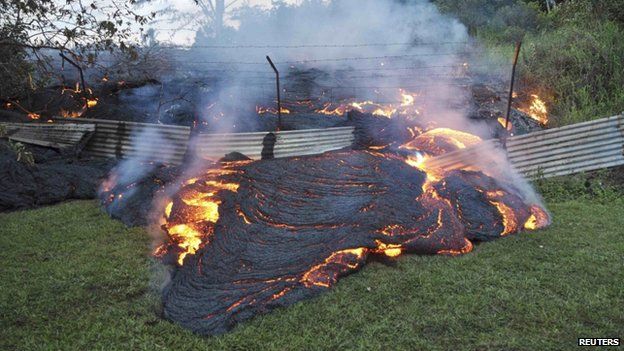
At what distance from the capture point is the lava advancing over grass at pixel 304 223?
4.49 m

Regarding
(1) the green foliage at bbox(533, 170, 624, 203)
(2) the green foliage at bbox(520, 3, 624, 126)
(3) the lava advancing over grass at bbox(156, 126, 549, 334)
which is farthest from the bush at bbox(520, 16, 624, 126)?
(3) the lava advancing over grass at bbox(156, 126, 549, 334)

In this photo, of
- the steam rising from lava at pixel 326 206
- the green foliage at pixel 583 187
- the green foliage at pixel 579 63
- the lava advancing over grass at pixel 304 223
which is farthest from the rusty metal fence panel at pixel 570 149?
the lava advancing over grass at pixel 304 223

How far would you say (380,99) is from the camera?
11422mm

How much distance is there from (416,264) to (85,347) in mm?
3345

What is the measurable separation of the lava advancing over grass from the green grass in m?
0.22

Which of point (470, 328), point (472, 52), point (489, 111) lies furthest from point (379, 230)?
point (472, 52)

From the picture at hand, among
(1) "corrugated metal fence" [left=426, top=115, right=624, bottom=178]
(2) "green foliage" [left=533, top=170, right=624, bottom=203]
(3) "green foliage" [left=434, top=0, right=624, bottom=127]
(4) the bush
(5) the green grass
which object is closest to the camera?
(5) the green grass

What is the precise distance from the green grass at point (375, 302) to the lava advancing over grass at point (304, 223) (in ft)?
0.74

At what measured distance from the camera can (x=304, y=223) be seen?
561 centimetres

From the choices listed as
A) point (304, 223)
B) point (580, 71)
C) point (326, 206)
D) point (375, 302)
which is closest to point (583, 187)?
point (580, 71)

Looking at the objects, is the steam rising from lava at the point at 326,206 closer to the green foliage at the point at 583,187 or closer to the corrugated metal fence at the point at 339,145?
the corrugated metal fence at the point at 339,145

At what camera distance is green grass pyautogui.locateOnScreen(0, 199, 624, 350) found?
3771 mm

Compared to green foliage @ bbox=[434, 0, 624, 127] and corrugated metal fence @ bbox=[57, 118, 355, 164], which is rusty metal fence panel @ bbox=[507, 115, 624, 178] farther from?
corrugated metal fence @ bbox=[57, 118, 355, 164]

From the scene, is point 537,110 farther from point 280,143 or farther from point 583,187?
point 280,143
